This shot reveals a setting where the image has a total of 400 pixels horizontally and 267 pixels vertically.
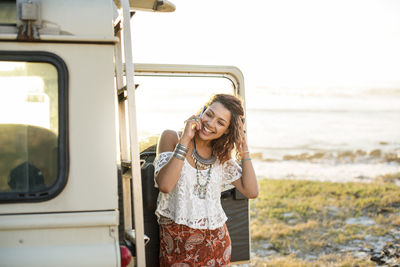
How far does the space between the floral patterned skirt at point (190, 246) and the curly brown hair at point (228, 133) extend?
1.47 feet

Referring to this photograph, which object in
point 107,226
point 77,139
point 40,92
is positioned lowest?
point 107,226

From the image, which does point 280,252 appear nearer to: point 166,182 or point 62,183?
point 166,182

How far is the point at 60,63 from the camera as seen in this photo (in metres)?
2.38

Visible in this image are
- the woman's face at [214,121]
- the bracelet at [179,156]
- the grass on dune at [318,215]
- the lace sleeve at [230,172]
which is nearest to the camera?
the bracelet at [179,156]

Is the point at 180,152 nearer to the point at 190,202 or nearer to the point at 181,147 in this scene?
the point at 181,147

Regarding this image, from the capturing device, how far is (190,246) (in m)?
3.13

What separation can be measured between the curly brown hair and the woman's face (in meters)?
0.04

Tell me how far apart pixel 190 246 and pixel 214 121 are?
2.37ft

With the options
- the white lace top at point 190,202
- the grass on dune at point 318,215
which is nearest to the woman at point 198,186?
the white lace top at point 190,202

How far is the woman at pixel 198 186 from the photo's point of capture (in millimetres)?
3080

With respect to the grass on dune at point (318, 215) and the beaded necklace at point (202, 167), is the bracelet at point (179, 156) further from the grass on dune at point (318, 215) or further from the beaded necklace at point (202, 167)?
the grass on dune at point (318, 215)

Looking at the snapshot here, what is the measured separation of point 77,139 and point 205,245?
113 cm

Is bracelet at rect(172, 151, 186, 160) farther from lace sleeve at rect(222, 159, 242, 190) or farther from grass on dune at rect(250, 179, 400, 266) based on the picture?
grass on dune at rect(250, 179, 400, 266)

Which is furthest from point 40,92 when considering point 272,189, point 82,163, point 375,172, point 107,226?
point 375,172
